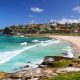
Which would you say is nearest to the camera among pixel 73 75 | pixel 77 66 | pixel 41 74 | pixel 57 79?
pixel 57 79

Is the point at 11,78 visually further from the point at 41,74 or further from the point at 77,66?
the point at 77,66

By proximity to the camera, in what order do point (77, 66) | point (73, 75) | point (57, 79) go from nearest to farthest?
1. point (57, 79)
2. point (73, 75)
3. point (77, 66)

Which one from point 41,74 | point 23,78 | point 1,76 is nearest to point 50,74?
point 41,74

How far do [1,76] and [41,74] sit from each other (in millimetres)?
3313

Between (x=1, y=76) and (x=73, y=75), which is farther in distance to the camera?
(x=1, y=76)

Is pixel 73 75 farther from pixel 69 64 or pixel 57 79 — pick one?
pixel 69 64

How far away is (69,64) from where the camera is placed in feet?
80.7

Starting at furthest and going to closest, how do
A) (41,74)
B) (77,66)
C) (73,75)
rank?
1. (77,66)
2. (41,74)
3. (73,75)

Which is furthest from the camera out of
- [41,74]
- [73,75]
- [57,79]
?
[41,74]

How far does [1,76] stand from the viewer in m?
21.1

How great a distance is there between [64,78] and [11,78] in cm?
419

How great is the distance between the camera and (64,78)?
1798cm

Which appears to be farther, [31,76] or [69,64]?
[69,64]

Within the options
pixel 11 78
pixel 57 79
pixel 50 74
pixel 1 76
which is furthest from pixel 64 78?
pixel 1 76
